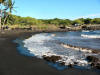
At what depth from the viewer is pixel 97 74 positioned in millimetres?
9023

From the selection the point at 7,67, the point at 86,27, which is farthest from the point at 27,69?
the point at 86,27

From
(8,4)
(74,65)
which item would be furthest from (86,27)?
(74,65)

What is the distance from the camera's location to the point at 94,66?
1051 cm

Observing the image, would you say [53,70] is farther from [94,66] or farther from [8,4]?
[8,4]

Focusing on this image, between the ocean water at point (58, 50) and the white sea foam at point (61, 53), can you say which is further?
the white sea foam at point (61, 53)

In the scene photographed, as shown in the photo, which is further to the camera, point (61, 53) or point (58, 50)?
point (58, 50)

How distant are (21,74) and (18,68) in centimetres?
134

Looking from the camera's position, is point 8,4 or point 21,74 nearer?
point 21,74

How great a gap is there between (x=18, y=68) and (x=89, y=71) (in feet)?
15.9

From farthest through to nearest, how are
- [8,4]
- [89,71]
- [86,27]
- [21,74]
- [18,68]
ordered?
1. [86,27]
2. [8,4]
3. [18,68]
4. [89,71]
5. [21,74]

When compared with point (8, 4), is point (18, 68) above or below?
below

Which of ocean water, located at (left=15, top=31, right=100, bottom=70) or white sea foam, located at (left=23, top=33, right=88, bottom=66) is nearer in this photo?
ocean water, located at (left=15, top=31, right=100, bottom=70)

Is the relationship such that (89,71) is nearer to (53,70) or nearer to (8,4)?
(53,70)

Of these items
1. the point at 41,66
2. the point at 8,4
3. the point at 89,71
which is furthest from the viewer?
the point at 8,4
